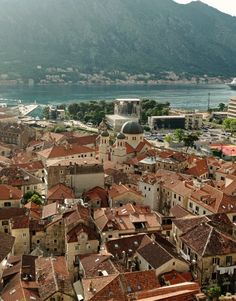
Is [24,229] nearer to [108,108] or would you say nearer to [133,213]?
[133,213]

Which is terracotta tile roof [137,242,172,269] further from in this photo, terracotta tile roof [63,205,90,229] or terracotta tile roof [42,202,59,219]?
terracotta tile roof [42,202,59,219]

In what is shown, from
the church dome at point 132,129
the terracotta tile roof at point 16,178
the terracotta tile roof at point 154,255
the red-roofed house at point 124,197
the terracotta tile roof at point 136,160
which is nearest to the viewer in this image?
the terracotta tile roof at point 154,255

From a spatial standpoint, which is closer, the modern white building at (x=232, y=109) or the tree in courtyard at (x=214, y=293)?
the tree in courtyard at (x=214, y=293)

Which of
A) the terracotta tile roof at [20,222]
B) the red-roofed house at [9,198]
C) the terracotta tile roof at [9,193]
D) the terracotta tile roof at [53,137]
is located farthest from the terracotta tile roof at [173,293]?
the terracotta tile roof at [53,137]

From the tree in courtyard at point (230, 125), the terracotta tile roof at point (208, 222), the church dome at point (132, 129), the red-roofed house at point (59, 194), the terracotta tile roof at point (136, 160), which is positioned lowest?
the tree in courtyard at point (230, 125)

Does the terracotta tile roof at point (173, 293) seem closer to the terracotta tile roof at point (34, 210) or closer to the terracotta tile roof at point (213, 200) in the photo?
A: the terracotta tile roof at point (213, 200)
